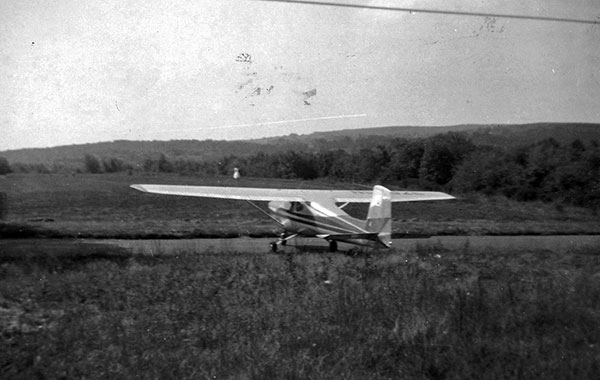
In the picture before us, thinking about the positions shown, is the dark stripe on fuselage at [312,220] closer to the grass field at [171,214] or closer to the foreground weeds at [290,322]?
the grass field at [171,214]

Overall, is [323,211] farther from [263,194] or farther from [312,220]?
[263,194]

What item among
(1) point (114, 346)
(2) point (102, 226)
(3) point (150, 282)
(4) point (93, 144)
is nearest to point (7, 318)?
(1) point (114, 346)

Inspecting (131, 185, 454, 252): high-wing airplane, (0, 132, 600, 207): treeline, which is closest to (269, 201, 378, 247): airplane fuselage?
(131, 185, 454, 252): high-wing airplane

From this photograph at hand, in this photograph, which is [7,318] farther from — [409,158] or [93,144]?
[409,158]

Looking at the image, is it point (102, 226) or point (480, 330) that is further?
point (102, 226)

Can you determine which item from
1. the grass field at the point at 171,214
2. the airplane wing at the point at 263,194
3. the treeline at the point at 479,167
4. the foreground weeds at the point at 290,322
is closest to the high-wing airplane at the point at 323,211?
the airplane wing at the point at 263,194

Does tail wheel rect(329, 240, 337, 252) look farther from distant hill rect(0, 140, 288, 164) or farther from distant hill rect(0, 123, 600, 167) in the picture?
distant hill rect(0, 140, 288, 164)
